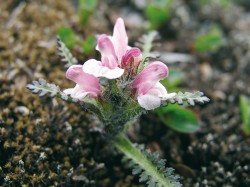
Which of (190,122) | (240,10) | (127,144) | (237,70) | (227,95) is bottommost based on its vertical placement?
(127,144)

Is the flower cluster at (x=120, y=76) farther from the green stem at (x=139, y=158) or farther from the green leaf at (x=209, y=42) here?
the green leaf at (x=209, y=42)

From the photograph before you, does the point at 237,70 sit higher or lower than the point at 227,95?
higher

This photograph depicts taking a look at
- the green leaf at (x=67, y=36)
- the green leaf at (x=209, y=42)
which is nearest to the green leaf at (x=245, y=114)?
the green leaf at (x=209, y=42)

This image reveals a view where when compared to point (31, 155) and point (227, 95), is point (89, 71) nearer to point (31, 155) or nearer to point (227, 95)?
point (31, 155)

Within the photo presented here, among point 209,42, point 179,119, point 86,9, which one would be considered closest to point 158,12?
point 209,42

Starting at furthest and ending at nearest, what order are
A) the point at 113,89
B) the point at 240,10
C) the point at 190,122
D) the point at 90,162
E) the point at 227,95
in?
1. the point at 240,10
2. the point at 227,95
3. the point at 190,122
4. the point at 90,162
5. the point at 113,89

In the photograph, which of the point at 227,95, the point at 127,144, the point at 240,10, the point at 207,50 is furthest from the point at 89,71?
the point at 240,10

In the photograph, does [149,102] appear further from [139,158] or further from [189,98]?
[139,158]
